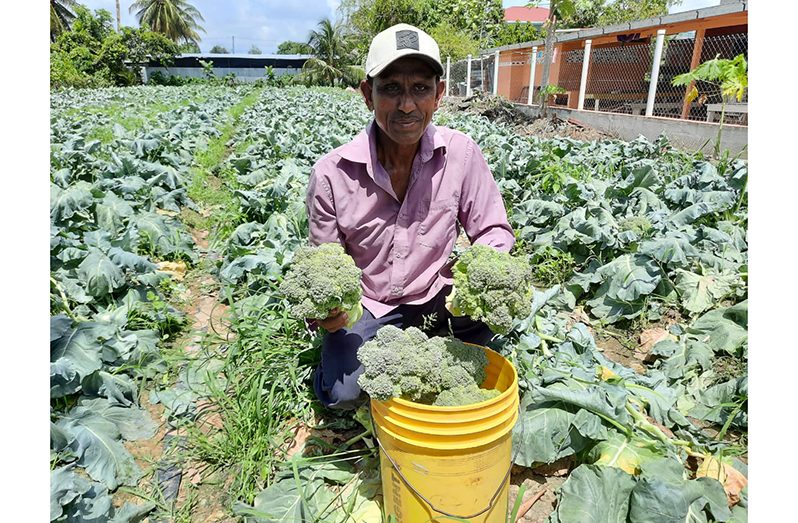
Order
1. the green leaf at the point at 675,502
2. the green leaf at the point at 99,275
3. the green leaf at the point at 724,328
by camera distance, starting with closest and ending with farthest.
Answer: the green leaf at the point at 675,502, the green leaf at the point at 724,328, the green leaf at the point at 99,275

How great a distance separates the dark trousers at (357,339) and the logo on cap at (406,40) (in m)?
1.29

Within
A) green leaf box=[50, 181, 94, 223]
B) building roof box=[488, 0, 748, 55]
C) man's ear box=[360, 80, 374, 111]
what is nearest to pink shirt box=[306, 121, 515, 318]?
man's ear box=[360, 80, 374, 111]

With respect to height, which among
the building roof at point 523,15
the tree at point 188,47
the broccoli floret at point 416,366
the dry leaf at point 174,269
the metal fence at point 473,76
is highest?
the building roof at point 523,15

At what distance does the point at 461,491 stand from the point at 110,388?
7.71 feet

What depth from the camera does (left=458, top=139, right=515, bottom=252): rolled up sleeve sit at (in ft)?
8.77

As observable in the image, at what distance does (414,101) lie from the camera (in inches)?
93.1

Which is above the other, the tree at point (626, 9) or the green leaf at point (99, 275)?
the tree at point (626, 9)

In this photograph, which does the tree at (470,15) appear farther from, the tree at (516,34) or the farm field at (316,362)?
the farm field at (316,362)

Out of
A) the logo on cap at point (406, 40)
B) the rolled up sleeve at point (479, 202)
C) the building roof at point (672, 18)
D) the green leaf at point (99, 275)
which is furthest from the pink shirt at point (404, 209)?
the building roof at point (672, 18)

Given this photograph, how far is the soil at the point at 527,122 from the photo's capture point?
12.6 meters

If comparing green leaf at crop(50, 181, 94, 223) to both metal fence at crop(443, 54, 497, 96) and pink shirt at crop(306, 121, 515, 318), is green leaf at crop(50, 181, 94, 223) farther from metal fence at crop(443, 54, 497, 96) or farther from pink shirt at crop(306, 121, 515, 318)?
metal fence at crop(443, 54, 497, 96)

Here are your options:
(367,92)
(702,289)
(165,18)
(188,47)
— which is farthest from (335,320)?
(188,47)

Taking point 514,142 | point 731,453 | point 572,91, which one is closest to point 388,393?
point 731,453

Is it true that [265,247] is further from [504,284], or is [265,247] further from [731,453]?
[731,453]
